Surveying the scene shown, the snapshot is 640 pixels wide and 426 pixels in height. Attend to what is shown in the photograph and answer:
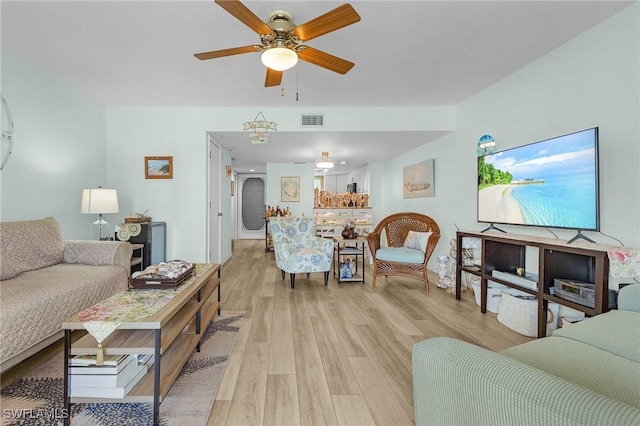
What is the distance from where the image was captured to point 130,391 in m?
1.39

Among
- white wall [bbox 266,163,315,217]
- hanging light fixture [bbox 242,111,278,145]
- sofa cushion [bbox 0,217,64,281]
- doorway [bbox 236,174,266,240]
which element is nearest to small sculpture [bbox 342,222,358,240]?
hanging light fixture [bbox 242,111,278,145]

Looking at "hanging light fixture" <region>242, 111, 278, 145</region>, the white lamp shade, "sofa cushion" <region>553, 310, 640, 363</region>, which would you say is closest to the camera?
"sofa cushion" <region>553, 310, 640, 363</region>

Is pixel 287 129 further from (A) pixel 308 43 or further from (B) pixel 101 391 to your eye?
(B) pixel 101 391

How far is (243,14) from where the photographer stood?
1.63 m

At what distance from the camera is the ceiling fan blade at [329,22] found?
1.59 meters

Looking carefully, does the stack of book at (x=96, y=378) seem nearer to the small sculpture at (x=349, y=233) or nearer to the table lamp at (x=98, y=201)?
the table lamp at (x=98, y=201)

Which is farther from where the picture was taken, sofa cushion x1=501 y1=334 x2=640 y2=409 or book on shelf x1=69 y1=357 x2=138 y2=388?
book on shelf x1=69 y1=357 x2=138 y2=388

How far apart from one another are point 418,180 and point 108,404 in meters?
4.82

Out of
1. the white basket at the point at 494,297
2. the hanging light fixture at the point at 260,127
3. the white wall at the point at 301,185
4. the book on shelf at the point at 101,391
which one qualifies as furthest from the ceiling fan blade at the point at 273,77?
the white wall at the point at 301,185

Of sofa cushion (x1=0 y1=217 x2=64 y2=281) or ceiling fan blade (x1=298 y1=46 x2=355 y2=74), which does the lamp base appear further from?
ceiling fan blade (x1=298 y1=46 x2=355 y2=74)

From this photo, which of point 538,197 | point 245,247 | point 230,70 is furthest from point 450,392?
point 245,247

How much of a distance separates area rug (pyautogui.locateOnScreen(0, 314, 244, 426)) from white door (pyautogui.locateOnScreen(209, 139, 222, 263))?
2.81 meters

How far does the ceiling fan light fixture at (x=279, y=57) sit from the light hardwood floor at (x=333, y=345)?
80.2 inches

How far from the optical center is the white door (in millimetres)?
4621
